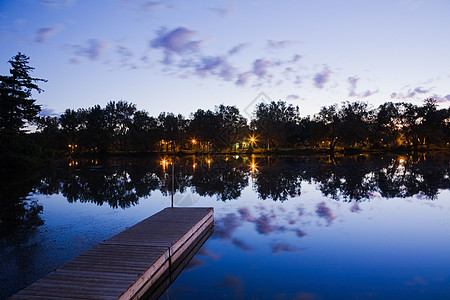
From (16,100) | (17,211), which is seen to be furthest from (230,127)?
(17,211)

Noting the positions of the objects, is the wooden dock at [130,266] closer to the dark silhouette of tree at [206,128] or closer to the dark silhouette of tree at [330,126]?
the dark silhouette of tree at [206,128]

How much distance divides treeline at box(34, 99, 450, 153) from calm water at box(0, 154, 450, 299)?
68.6m

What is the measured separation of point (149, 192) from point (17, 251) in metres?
12.0

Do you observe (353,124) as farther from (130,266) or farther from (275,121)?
(130,266)

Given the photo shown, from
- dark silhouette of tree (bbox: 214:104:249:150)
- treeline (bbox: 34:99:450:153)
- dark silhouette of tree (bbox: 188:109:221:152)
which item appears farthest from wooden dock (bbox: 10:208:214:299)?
dark silhouette of tree (bbox: 214:104:249:150)

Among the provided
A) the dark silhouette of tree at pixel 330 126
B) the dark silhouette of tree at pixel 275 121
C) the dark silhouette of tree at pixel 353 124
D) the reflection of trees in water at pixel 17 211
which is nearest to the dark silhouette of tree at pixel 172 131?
the dark silhouette of tree at pixel 275 121

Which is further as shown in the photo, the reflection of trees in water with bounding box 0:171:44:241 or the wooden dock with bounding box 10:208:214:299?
the reflection of trees in water with bounding box 0:171:44:241

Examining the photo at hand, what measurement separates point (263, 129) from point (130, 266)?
8598 cm

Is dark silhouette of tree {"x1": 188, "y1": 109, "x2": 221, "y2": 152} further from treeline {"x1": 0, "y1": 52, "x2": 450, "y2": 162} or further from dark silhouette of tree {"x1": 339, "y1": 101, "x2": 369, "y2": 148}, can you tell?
dark silhouette of tree {"x1": 339, "y1": 101, "x2": 369, "y2": 148}

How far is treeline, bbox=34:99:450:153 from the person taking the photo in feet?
304

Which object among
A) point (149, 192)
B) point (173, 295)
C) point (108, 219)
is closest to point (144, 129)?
point (149, 192)

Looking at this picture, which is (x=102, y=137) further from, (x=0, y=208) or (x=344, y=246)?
(x=344, y=246)

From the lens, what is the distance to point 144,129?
4072 inches

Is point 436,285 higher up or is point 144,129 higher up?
point 144,129
